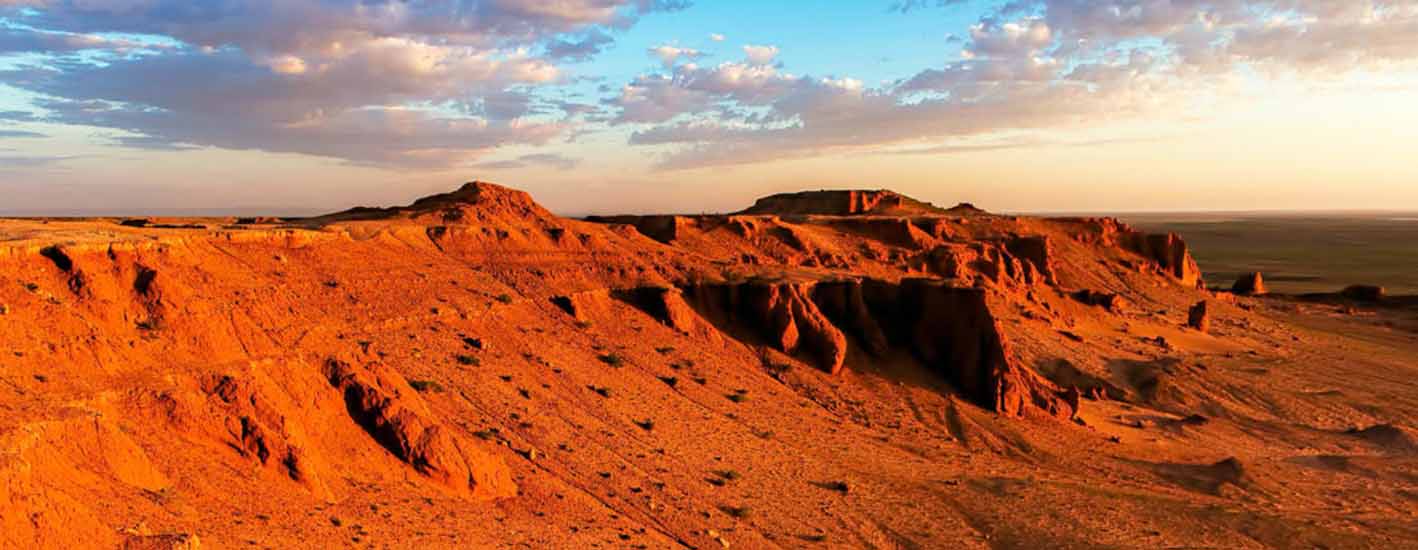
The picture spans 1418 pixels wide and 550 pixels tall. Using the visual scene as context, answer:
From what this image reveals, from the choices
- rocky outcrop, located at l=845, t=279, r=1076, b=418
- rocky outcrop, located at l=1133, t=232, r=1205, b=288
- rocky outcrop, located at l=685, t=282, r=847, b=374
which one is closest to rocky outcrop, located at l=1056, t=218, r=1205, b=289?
rocky outcrop, located at l=1133, t=232, r=1205, b=288

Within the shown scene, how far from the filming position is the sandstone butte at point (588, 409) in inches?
518

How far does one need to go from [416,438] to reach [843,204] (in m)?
67.1

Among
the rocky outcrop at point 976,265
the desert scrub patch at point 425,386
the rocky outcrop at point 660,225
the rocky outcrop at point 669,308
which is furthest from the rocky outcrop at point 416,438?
the rocky outcrop at point 976,265

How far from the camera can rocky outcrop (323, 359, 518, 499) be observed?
611 inches

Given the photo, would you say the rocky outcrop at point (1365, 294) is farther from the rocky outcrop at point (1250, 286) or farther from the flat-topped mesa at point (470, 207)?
the flat-topped mesa at point (470, 207)

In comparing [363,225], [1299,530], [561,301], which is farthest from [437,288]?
[1299,530]

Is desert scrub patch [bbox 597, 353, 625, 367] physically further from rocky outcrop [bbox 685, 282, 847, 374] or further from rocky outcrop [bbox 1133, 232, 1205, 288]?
rocky outcrop [bbox 1133, 232, 1205, 288]

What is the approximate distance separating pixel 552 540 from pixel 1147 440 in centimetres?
2379

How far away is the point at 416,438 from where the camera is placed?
617 inches

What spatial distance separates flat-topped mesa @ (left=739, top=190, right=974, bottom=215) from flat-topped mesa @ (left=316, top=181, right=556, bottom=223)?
1727 inches

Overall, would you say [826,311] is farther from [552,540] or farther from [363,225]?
[552,540]

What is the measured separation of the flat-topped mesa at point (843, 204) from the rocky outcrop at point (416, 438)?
63712 millimetres

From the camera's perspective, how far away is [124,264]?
18109 mm

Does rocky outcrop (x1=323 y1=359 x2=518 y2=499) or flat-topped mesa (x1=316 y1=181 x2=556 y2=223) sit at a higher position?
flat-topped mesa (x1=316 y1=181 x2=556 y2=223)
